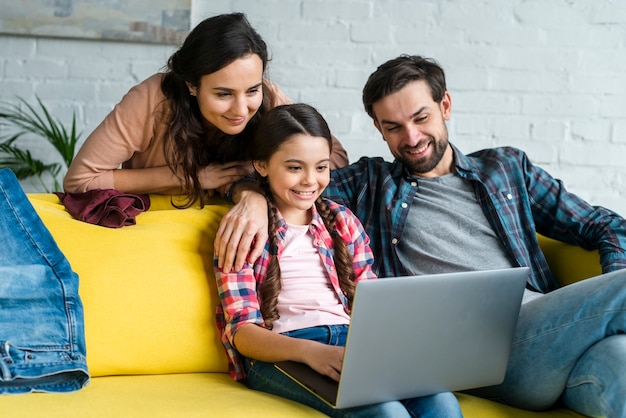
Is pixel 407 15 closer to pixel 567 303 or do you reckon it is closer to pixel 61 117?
pixel 61 117

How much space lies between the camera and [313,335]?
1.78 meters

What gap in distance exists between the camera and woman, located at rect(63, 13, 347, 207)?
6.86ft

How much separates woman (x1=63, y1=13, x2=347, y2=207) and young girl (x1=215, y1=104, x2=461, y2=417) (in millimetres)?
154

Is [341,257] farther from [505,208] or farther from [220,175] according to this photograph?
[505,208]

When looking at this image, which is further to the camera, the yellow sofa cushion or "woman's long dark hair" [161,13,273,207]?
"woman's long dark hair" [161,13,273,207]

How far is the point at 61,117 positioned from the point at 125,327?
4.78ft

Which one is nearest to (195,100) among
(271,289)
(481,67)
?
(271,289)

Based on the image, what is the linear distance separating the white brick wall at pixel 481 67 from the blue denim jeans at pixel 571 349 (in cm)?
147

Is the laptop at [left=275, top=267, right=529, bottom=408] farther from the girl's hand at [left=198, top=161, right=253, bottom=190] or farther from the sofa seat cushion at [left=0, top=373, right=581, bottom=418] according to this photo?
the girl's hand at [left=198, top=161, right=253, bottom=190]

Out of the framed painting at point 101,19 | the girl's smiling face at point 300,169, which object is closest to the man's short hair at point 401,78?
the girl's smiling face at point 300,169

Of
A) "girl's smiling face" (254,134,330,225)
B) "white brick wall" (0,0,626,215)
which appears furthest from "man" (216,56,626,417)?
"white brick wall" (0,0,626,215)

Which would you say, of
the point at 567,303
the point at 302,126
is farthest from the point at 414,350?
the point at 302,126

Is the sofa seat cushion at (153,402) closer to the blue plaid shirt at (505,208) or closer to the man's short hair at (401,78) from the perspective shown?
the blue plaid shirt at (505,208)

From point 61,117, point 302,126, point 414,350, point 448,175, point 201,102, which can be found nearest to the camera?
Result: point 414,350
